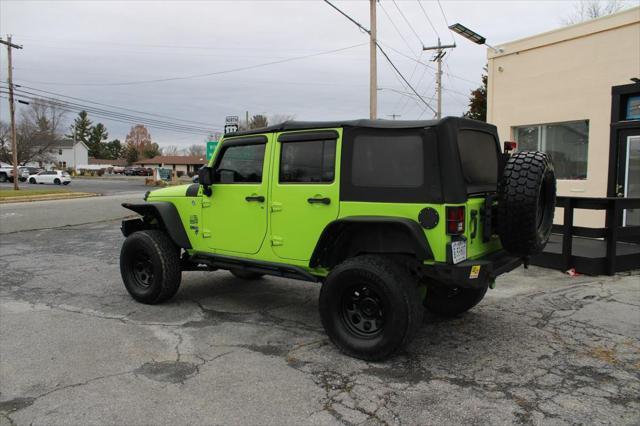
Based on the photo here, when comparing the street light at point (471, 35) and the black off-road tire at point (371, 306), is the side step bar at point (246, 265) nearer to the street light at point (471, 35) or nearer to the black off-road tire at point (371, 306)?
the black off-road tire at point (371, 306)

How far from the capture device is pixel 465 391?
11.5ft

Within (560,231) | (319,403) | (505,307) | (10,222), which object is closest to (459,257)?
(319,403)

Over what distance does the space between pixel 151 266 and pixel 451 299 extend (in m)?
3.47

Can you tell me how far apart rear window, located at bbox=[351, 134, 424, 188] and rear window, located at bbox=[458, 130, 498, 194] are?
371 mm

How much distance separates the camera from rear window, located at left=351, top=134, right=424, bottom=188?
3916 mm

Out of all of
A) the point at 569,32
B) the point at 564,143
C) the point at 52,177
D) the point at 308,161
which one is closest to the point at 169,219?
the point at 308,161

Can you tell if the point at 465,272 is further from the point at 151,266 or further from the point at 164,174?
the point at 164,174

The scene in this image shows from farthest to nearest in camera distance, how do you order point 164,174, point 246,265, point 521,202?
point 164,174 < point 246,265 < point 521,202

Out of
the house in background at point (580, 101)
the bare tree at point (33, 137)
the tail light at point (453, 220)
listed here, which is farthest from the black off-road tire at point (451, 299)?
the bare tree at point (33, 137)

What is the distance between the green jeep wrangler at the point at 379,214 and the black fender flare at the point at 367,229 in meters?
0.01

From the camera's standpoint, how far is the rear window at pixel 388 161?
3916 mm

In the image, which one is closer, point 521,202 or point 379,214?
point 521,202

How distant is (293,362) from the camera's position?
13.3 ft

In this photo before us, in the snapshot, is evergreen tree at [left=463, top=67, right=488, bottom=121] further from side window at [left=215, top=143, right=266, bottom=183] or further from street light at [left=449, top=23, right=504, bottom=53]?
side window at [left=215, top=143, right=266, bottom=183]
